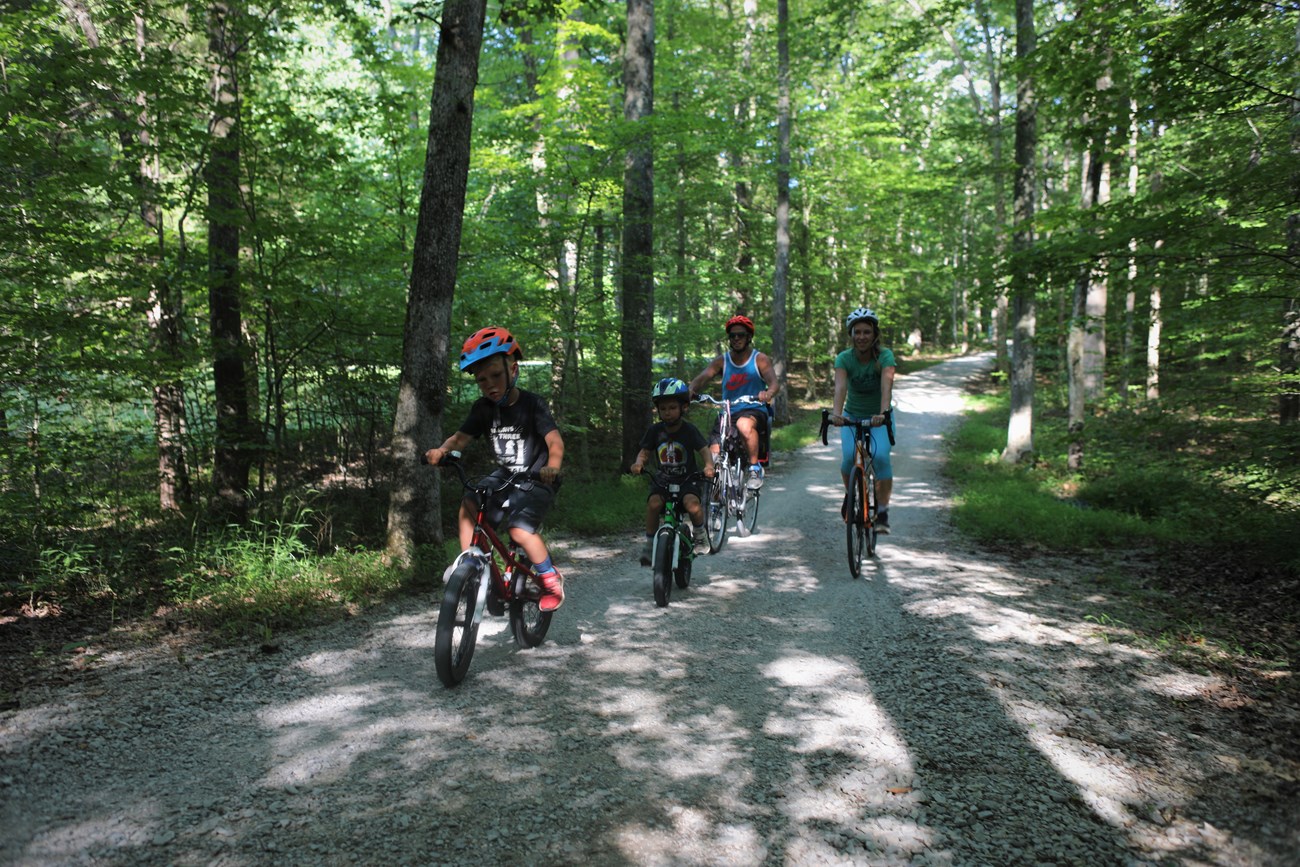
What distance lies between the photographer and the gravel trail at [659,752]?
287 cm

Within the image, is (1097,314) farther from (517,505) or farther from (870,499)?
(517,505)

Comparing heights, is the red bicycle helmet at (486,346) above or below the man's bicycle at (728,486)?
above

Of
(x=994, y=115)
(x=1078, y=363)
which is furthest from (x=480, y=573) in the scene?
(x=994, y=115)

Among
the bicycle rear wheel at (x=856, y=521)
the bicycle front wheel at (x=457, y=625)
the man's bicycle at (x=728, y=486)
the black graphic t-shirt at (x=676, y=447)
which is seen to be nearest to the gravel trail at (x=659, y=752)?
the bicycle front wheel at (x=457, y=625)

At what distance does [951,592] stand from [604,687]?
382cm

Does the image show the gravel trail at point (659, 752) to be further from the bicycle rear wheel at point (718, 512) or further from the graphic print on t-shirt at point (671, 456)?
the bicycle rear wheel at point (718, 512)

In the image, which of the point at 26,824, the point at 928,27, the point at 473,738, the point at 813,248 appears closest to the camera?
the point at 26,824

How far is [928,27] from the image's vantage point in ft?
49.6

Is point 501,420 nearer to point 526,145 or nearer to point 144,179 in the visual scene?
point 144,179

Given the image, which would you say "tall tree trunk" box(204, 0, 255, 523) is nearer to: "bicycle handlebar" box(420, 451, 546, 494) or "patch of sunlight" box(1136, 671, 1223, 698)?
"bicycle handlebar" box(420, 451, 546, 494)

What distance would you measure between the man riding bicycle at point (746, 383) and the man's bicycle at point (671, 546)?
1751 millimetres

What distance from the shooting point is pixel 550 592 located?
4945mm

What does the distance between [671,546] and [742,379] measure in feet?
9.37

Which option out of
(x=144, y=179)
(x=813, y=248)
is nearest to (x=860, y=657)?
(x=144, y=179)
